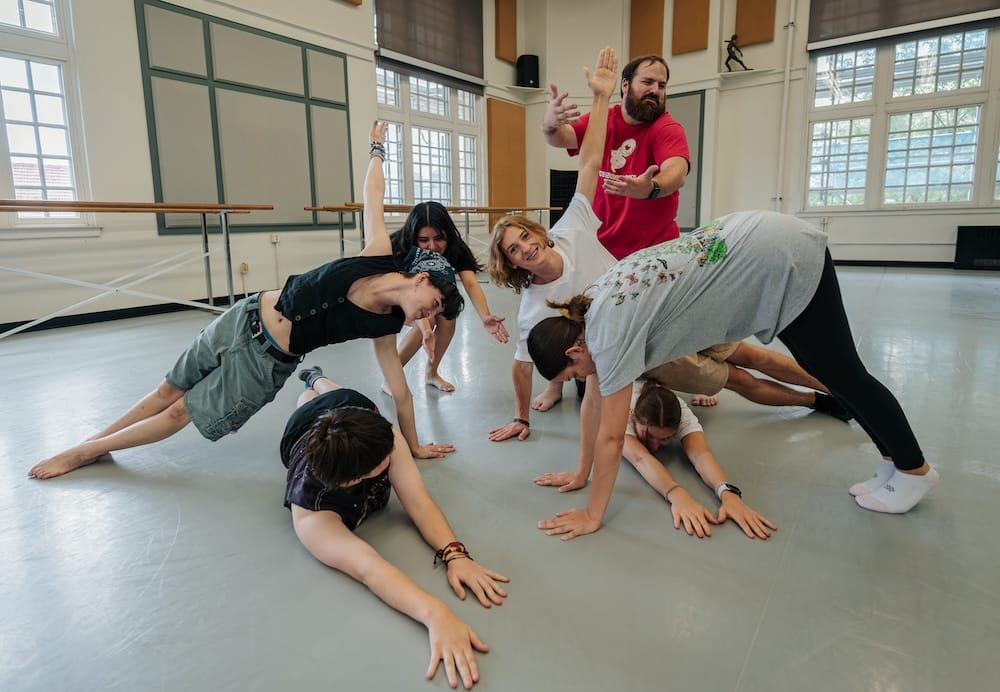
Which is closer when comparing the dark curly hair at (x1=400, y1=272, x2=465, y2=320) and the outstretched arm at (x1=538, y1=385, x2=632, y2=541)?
the outstretched arm at (x1=538, y1=385, x2=632, y2=541)

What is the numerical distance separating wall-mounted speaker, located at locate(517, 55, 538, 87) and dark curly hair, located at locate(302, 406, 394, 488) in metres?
9.41

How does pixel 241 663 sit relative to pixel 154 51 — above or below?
below

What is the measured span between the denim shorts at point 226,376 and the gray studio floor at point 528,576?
0.20 m

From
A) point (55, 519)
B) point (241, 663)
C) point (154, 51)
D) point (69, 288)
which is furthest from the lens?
point (154, 51)

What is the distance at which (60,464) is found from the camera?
72.6 inches

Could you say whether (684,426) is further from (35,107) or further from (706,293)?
(35,107)

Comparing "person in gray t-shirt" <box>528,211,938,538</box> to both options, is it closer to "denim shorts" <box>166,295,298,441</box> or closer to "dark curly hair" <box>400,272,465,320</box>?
"dark curly hair" <box>400,272,465,320</box>

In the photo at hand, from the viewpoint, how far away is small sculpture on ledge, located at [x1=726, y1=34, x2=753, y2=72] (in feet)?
29.2

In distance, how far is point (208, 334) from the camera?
1878mm

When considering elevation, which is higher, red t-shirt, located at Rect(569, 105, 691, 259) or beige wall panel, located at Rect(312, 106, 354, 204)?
beige wall panel, located at Rect(312, 106, 354, 204)

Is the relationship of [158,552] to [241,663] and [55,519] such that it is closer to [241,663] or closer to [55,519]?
[55,519]

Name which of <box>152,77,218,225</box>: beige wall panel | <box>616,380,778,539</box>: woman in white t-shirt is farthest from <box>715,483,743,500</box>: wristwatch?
<box>152,77,218,225</box>: beige wall panel

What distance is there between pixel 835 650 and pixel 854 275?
7.88 metres

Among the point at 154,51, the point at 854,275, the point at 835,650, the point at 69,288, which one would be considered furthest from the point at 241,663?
the point at 854,275
